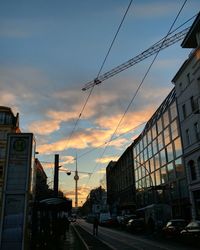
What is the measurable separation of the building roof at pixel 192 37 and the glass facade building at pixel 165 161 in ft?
29.5

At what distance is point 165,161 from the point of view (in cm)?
5138

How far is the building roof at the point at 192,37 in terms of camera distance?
122 feet

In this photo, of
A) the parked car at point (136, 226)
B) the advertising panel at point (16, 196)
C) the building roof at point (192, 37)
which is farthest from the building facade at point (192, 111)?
the advertising panel at point (16, 196)

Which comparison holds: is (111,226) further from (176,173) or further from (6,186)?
(6,186)

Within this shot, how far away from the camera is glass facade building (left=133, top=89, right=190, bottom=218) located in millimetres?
44594

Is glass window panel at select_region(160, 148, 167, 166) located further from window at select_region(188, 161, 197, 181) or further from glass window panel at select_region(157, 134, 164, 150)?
window at select_region(188, 161, 197, 181)

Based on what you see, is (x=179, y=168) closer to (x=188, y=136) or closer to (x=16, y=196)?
(x=188, y=136)

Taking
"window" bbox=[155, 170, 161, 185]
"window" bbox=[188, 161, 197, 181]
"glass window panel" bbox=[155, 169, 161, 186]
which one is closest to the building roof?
"window" bbox=[188, 161, 197, 181]

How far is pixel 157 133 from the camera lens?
56094 mm

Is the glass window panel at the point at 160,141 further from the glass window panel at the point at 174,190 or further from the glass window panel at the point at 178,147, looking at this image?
the glass window panel at the point at 174,190

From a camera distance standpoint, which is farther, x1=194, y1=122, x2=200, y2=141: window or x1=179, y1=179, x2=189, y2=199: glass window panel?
x1=179, y1=179, x2=189, y2=199: glass window panel

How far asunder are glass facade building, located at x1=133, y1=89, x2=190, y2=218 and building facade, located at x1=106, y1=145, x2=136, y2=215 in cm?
1032

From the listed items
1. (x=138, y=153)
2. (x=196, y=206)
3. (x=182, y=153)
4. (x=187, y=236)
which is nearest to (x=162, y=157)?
(x=182, y=153)

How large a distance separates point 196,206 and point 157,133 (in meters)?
18.7
